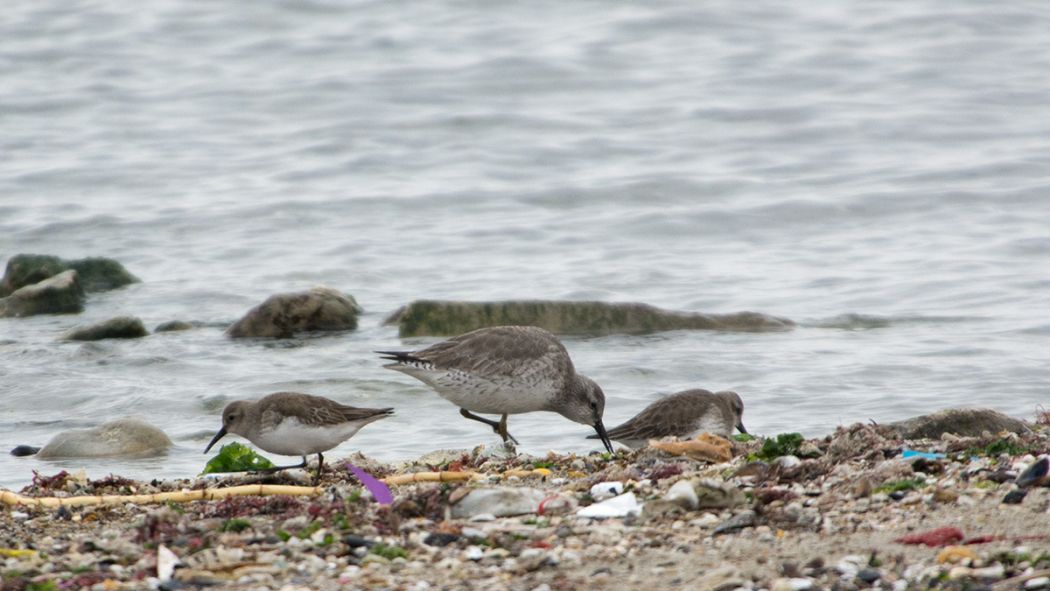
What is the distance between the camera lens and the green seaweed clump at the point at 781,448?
7.21 metres

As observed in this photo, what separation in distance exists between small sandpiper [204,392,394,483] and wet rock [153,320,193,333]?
5566 millimetres

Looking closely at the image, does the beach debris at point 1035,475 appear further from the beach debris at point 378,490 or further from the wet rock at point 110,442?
the wet rock at point 110,442

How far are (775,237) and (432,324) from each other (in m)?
4.85

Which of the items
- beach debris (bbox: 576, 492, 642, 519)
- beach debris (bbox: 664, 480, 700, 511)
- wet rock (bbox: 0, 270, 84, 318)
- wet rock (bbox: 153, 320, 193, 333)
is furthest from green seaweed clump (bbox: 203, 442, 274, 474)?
wet rock (bbox: 0, 270, 84, 318)

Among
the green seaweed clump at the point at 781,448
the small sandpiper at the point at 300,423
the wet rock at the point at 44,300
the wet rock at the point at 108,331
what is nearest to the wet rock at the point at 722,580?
the green seaweed clump at the point at 781,448

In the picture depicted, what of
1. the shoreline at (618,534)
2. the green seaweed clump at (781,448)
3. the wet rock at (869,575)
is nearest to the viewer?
the wet rock at (869,575)

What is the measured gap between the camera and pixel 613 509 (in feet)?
20.1

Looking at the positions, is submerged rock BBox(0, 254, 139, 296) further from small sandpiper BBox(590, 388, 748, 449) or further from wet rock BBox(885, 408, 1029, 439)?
wet rock BBox(885, 408, 1029, 439)

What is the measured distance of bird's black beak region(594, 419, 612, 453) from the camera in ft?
30.2

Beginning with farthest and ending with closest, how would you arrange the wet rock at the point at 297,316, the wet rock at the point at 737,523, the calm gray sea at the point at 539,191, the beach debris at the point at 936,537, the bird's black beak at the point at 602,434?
the wet rock at the point at 297,316 < the calm gray sea at the point at 539,191 < the bird's black beak at the point at 602,434 < the wet rock at the point at 737,523 < the beach debris at the point at 936,537

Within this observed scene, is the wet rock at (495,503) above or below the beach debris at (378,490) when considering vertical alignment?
above

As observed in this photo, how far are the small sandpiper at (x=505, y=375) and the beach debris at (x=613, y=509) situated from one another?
296 cm

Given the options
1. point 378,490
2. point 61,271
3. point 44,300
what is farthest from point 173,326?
point 378,490

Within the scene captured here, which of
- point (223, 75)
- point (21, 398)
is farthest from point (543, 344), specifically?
point (223, 75)
